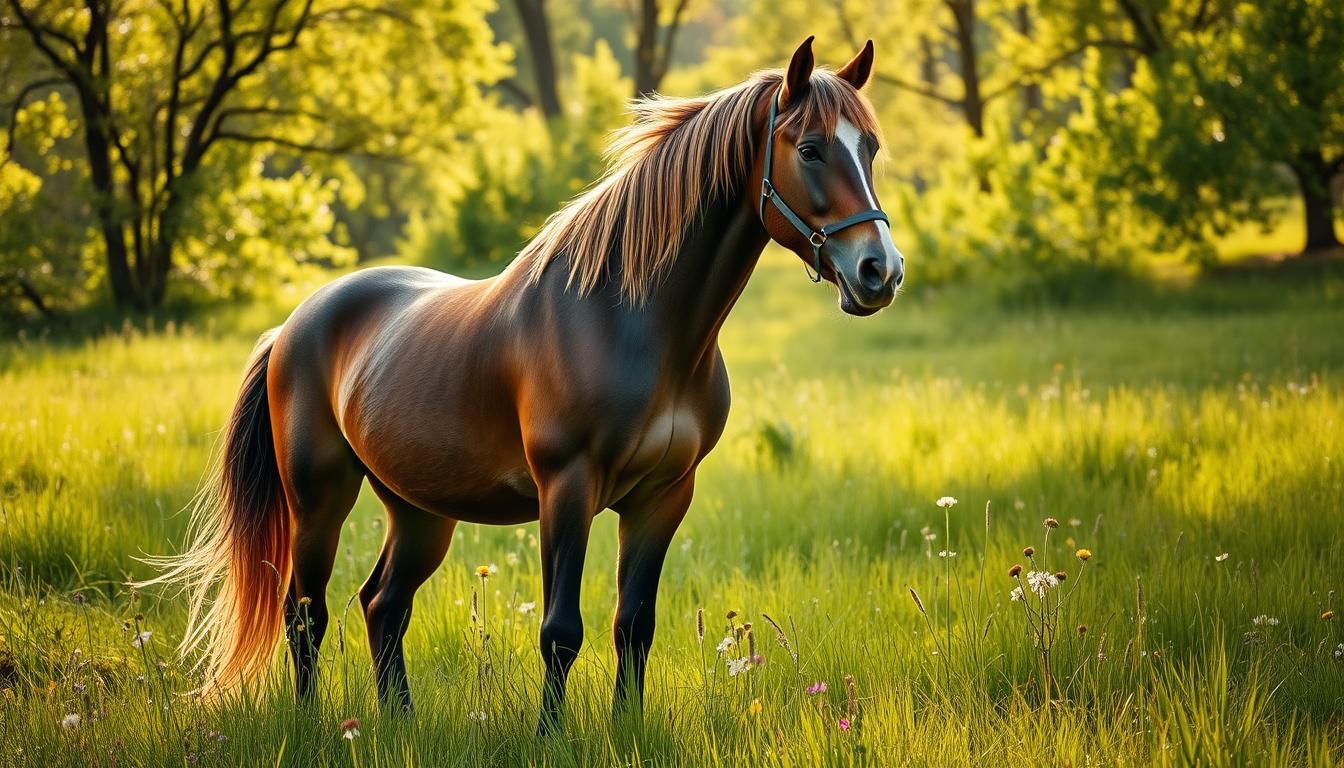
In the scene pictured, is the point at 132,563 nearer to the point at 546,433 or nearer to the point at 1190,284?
the point at 546,433

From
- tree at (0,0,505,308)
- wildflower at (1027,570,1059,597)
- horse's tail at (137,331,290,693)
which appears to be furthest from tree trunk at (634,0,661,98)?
wildflower at (1027,570,1059,597)

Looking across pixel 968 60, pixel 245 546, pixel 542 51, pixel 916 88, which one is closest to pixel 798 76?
pixel 245 546

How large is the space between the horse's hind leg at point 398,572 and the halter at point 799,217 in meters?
1.84

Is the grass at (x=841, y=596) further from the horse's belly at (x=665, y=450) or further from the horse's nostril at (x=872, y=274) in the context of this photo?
the horse's nostril at (x=872, y=274)

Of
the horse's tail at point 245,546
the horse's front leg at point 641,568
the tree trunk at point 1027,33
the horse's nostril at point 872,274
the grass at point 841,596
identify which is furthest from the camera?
the tree trunk at point 1027,33

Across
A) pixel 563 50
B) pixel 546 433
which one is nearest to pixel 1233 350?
pixel 546 433

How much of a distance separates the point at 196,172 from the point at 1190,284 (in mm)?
14810

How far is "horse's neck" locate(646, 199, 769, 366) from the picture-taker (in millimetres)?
3236

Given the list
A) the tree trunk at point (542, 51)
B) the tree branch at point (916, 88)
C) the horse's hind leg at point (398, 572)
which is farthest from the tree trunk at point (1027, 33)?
the horse's hind leg at point (398, 572)

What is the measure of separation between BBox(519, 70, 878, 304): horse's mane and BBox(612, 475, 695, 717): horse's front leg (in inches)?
27.3

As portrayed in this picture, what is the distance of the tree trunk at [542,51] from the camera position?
27.3 metres

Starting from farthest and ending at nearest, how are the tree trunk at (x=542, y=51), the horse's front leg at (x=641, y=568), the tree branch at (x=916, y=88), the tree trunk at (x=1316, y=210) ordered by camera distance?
the tree trunk at (x=542, y=51), the tree branch at (x=916, y=88), the tree trunk at (x=1316, y=210), the horse's front leg at (x=641, y=568)

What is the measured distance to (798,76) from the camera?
3049 mm

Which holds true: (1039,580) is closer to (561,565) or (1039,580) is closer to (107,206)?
(561,565)
